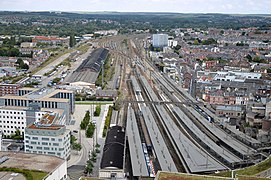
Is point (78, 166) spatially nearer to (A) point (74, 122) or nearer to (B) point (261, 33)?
(A) point (74, 122)

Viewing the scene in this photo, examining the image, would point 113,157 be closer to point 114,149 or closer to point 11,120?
point 114,149

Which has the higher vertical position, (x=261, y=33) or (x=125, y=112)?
(x=261, y=33)

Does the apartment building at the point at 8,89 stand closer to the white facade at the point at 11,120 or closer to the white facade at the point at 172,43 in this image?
the white facade at the point at 11,120

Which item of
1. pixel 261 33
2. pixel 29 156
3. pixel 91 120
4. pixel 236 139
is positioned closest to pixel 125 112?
pixel 91 120

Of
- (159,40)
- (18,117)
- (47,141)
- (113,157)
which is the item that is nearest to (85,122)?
(18,117)

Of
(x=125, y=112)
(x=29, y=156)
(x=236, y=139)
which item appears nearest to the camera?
(x=29, y=156)

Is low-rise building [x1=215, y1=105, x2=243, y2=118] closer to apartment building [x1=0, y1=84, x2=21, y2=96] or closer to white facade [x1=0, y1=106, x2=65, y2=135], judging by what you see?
white facade [x1=0, y1=106, x2=65, y2=135]
